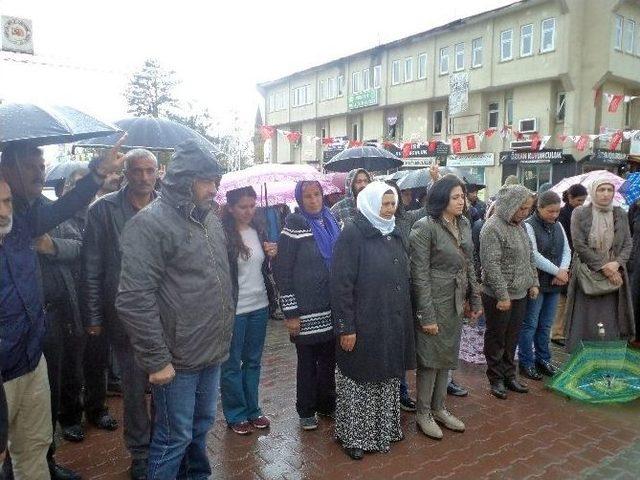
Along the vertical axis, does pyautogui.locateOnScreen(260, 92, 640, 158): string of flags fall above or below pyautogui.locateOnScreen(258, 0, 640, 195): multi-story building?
below

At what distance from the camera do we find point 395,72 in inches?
1171

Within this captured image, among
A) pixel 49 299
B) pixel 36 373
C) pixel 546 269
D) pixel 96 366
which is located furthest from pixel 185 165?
pixel 546 269

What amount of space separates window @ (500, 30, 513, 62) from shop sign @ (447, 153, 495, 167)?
459cm

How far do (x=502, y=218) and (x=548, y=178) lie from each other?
20.7 m

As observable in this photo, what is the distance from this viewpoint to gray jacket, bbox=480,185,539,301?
464 centimetres

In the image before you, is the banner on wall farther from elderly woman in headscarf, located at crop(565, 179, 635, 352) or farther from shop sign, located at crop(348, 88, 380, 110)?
elderly woman in headscarf, located at crop(565, 179, 635, 352)

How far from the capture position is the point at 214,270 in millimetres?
2730

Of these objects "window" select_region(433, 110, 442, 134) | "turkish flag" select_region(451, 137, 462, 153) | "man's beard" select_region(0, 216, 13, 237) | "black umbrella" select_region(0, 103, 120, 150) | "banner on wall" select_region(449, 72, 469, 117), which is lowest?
"man's beard" select_region(0, 216, 13, 237)

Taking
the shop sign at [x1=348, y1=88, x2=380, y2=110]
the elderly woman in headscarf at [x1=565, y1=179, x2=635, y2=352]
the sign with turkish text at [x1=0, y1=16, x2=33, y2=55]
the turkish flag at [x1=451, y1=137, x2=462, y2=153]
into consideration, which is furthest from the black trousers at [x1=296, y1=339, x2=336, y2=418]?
the shop sign at [x1=348, y1=88, x2=380, y2=110]

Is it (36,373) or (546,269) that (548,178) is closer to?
(546,269)

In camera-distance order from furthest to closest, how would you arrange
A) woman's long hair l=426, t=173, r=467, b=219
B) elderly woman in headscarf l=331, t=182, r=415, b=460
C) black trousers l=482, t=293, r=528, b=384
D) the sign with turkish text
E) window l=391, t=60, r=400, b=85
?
window l=391, t=60, r=400, b=85
the sign with turkish text
black trousers l=482, t=293, r=528, b=384
woman's long hair l=426, t=173, r=467, b=219
elderly woman in headscarf l=331, t=182, r=415, b=460

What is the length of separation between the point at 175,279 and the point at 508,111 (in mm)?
25285

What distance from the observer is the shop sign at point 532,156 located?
22141mm

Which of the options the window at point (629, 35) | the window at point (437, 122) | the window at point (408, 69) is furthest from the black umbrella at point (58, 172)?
the window at point (408, 69)
